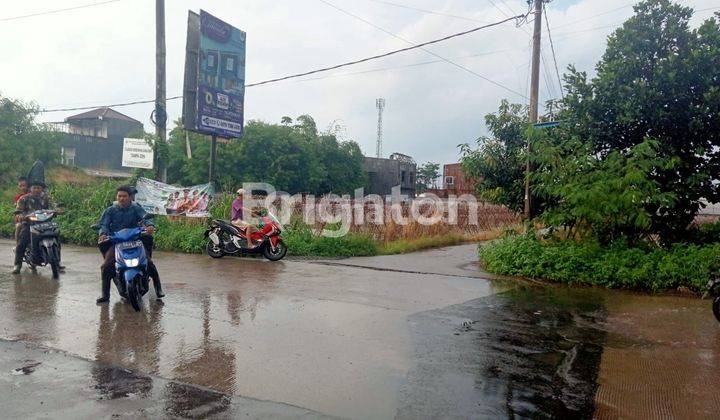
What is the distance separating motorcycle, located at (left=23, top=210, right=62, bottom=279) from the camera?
32.3 ft

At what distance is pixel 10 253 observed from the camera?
13625 mm

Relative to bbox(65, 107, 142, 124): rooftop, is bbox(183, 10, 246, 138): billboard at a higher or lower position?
lower

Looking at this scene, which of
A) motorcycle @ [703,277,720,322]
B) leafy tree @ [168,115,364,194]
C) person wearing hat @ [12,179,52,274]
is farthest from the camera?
leafy tree @ [168,115,364,194]

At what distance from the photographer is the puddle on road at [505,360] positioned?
434 centimetres

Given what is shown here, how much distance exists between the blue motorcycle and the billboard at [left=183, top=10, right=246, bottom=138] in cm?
779

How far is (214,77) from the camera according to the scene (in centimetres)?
1535

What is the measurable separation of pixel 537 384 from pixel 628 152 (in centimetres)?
785

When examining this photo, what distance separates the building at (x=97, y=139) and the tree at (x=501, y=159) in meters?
35.7

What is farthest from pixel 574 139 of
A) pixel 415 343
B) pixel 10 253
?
pixel 10 253

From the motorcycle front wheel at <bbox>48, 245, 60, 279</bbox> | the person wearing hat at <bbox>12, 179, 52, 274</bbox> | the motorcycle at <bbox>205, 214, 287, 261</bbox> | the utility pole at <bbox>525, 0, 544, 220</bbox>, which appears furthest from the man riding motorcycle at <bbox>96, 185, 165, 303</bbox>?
the utility pole at <bbox>525, 0, 544, 220</bbox>

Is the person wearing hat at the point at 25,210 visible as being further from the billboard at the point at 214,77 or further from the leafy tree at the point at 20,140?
the leafy tree at the point at 20,140

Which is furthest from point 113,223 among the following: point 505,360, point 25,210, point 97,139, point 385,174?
point 385,174

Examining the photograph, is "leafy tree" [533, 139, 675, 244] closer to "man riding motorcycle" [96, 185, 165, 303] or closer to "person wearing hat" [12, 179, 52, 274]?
"man riding motorcycle" [96, 185, 165, 303]

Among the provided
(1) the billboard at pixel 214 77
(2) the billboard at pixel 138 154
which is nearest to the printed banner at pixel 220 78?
(1) the billboard at pixel 214 77
